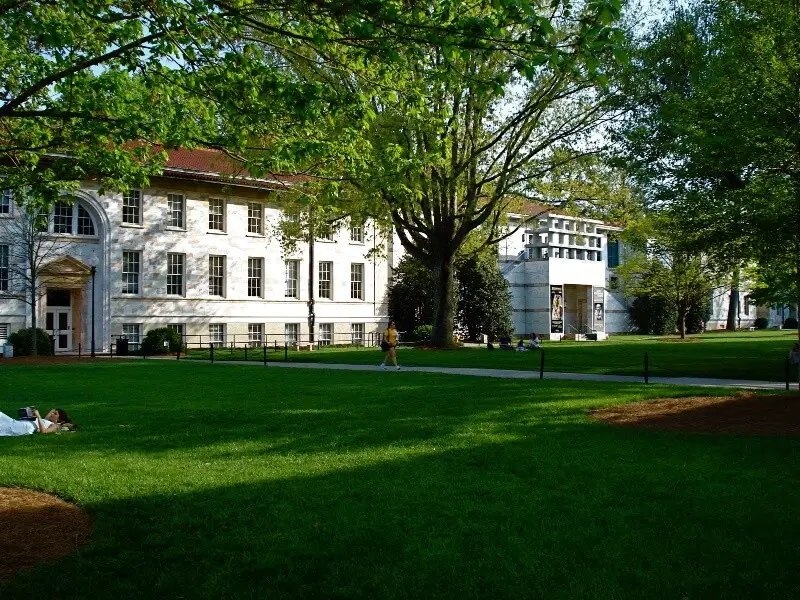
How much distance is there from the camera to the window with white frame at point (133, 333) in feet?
146

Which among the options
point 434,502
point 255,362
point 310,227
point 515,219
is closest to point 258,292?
point 310,227

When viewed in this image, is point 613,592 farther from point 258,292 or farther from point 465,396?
point 258,292

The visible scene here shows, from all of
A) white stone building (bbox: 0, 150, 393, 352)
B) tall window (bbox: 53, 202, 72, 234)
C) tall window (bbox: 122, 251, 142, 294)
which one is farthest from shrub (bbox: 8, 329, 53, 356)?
tall window (bbox: 122, 251, 142, 294)

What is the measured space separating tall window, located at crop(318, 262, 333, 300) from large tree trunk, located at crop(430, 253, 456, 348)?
47.5 ft

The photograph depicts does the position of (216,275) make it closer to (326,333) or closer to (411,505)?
(326,333)

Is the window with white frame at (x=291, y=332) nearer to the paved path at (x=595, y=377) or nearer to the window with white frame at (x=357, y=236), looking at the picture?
the window with white frame at (x=357, y=236)

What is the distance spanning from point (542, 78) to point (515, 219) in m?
29.1

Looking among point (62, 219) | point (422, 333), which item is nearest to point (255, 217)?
point (62, 219)

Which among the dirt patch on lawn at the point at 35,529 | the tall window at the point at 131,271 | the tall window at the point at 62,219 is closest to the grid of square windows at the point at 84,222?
the tall window at the point at 62,219

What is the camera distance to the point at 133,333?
45.0 metres

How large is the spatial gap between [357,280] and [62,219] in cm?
1901

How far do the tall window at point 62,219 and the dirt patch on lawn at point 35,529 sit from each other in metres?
36.3

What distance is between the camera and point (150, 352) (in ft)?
136

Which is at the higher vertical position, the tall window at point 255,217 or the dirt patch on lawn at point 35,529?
the tall window at point 255,217
